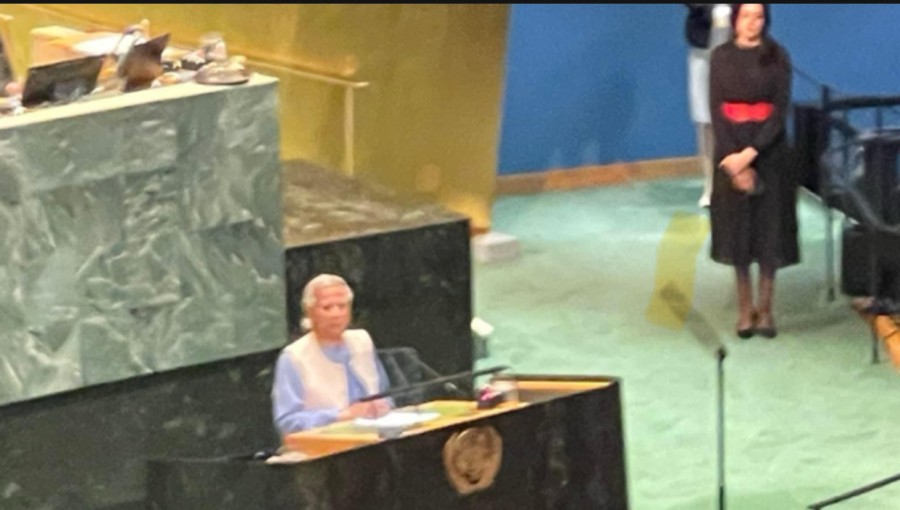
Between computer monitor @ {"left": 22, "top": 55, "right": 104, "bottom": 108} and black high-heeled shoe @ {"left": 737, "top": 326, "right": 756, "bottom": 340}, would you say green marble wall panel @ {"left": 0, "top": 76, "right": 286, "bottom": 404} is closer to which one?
computer monitor @ {"left": 22, "top": 55, "right": 104, "bottom": 108}

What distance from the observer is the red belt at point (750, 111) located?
753 cm

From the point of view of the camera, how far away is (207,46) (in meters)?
5.89

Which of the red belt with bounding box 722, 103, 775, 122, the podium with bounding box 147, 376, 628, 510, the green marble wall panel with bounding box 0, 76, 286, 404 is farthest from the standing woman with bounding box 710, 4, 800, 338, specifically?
the podium with bounding box 147, 376, 628, 510

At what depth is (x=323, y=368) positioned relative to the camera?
5148 mm

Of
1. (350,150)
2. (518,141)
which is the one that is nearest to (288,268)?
(350,150)

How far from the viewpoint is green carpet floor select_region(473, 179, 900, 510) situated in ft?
20.6

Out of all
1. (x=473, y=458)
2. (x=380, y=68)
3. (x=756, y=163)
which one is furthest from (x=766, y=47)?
(x=473, y=458)

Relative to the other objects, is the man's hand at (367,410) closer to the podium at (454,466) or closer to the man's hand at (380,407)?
the man's hand at (380,407)

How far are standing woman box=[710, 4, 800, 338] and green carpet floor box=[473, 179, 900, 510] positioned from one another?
0.33 meters

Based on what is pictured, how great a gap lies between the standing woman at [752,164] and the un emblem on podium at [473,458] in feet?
10.1

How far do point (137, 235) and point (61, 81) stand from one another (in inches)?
19.6

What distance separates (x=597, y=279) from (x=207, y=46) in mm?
3375

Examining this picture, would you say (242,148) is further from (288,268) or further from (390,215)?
(390,215)

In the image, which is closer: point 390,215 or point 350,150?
point 390,215
